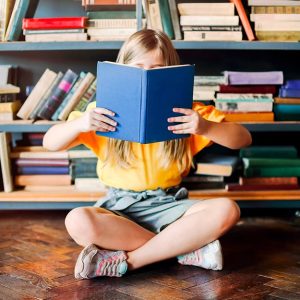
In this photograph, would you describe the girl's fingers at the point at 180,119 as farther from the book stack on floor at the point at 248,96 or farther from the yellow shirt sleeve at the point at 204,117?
the book stack on floor at the point at 248,96

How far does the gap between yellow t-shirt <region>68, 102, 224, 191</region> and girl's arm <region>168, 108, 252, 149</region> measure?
8cm

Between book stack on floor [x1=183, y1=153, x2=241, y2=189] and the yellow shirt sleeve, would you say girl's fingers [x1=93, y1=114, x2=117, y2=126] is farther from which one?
book stack on floor [x1=183, y1=153, x2=241, y2=189]

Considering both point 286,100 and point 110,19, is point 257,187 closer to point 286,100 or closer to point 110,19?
point 286,100

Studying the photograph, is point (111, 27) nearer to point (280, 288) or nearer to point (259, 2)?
point (259, 2)

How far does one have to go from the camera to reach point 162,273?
61.9 inches

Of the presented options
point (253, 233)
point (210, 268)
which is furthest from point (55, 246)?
point (253, 233)

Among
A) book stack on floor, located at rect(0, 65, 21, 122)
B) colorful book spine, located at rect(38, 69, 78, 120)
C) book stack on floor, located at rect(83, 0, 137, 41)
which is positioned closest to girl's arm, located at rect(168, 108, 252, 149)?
book stack on floor, located at rect(83, 0, 137, 41)

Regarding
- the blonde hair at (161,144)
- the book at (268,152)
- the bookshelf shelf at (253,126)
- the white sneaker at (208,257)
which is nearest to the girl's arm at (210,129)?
the blonde hair at (161,144)

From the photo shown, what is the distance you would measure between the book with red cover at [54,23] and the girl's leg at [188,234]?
85 centimetres

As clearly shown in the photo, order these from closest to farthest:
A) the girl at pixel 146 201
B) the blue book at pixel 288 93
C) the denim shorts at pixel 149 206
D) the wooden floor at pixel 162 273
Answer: the wooden floor at pixel 162 273
the girl at pixel 146 201
the denim shorts at pixel 149 206
the blue book at pixel 288 93

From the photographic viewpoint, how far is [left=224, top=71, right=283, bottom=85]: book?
214 centimetres

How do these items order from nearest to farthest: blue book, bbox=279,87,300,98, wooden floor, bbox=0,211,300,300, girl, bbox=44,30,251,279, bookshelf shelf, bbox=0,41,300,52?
1. wooden floor, bbox=0,211,300,300
2. girl, bbox=44,30,251,279
3. bookshelf shelf, bbox=0,41,300,52
4. blue book, bbox=279,87,300,98

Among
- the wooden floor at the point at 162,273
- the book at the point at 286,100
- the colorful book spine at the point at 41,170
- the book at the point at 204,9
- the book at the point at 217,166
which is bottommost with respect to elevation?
the wooden floor at the point at 162,273

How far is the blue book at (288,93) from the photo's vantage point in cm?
215
